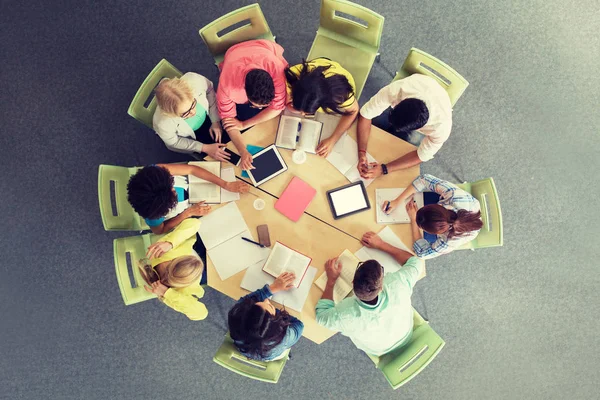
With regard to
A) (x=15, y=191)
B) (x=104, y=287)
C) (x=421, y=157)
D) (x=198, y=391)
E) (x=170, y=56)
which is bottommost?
(x=198, y=391)

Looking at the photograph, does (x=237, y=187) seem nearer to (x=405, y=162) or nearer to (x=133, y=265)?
(x=133, y=265)

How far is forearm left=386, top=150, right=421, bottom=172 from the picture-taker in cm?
238

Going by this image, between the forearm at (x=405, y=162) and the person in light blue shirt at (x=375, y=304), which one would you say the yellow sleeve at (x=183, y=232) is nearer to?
the person in light blue shirt at (x=375, y=304)

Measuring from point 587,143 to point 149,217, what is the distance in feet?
10.7

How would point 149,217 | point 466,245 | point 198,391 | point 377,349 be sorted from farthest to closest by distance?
point 198,391 < point 466,245 < point 377,349 < point 149,217

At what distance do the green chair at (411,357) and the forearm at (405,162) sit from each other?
1.01 metres

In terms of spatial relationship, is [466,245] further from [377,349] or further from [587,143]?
[587,143]

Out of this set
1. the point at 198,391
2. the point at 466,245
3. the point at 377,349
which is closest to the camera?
the point at 377,349

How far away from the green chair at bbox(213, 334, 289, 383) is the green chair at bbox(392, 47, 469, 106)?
192 centimetres

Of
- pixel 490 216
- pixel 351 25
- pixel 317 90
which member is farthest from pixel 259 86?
pixel 490 216

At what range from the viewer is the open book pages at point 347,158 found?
242cm

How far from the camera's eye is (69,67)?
3236 millimetres

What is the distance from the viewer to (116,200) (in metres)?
2.45

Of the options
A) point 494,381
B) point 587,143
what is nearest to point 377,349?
point 494,381
